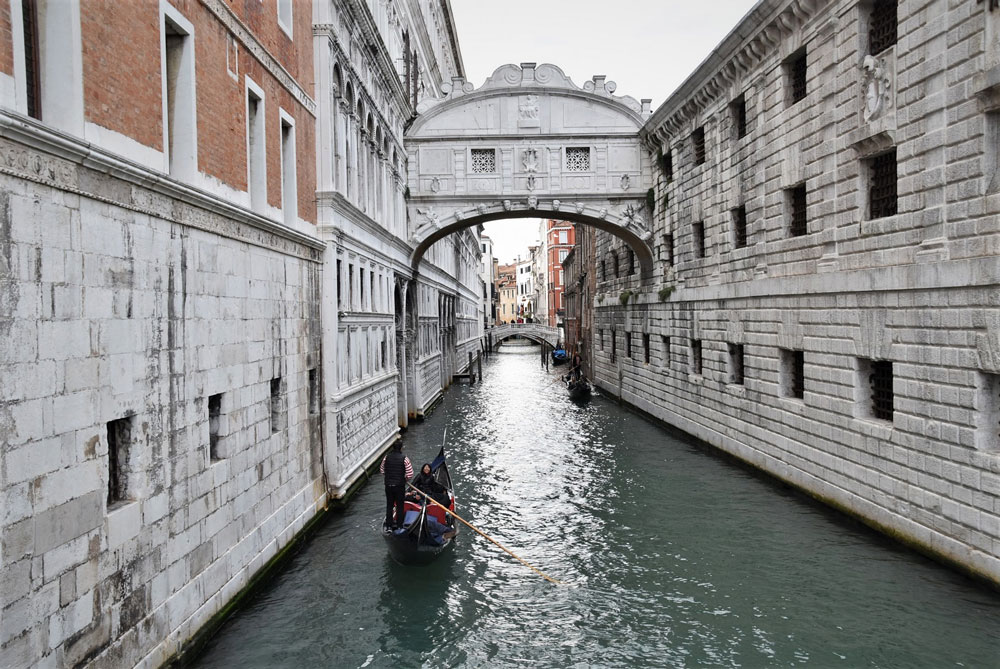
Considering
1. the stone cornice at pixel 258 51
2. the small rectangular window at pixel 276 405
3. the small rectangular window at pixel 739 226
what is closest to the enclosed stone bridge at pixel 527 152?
the small rectangular window at pixel 739 226

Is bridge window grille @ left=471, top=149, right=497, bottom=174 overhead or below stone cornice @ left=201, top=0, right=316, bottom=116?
overhead

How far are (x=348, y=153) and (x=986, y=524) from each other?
10.4 meters

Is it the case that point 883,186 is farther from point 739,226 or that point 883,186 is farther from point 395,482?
point 395,482

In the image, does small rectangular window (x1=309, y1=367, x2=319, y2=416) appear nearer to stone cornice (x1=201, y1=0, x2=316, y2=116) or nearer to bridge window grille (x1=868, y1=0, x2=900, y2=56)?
stone cornice (x1=201, y1=0, x2=316, y2=116)

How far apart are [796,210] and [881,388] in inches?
148

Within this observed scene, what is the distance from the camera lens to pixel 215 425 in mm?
7512

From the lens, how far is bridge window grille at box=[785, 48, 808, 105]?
1252cm

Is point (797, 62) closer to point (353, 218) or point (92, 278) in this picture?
point (353, 218)

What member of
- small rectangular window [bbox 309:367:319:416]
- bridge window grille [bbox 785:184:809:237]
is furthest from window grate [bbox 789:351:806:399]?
small rectangular window [bbox 309:367:319:416]

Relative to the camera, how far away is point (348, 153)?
42.9 feet

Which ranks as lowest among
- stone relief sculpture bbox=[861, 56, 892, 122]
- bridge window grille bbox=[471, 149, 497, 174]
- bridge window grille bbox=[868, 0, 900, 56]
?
stone relief sculpture bbox=[861, 56, 892, 122]

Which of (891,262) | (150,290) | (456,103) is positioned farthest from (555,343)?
(150,290)

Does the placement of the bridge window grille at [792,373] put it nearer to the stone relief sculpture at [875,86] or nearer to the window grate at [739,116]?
the stone relief sculpture at [875,86]

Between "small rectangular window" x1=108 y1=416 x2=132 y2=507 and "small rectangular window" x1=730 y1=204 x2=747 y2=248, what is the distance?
12140 mm
